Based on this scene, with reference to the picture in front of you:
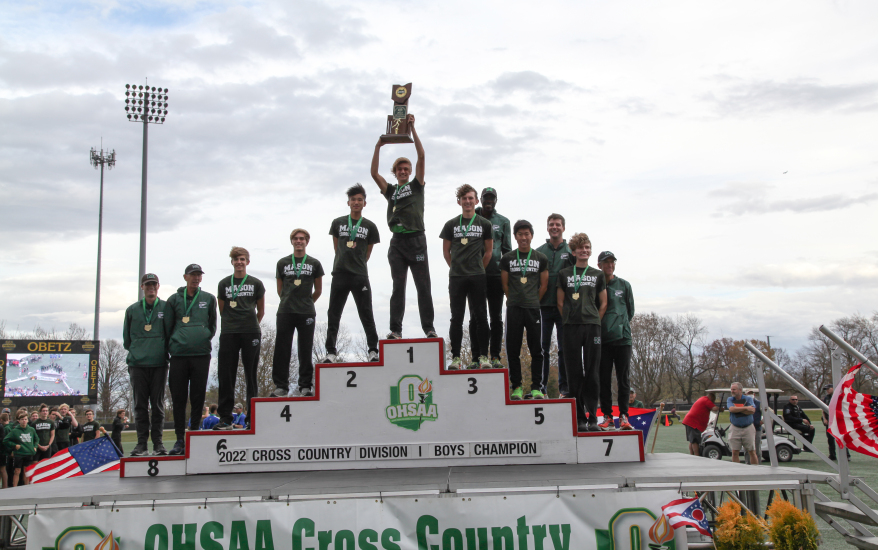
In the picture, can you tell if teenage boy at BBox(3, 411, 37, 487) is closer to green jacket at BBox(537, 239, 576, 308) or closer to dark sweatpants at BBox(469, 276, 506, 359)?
dark sweatpants at BBox(469, 276, 506, 359)

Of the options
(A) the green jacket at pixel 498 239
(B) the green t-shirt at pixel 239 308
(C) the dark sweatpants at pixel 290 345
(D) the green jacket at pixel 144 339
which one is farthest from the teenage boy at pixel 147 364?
(A) the green jacket at pixel 498 239

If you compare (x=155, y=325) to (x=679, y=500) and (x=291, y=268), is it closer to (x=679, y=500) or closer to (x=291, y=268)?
(x=291, y=268)

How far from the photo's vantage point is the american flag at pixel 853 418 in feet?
16.5

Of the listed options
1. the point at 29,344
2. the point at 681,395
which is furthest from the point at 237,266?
the point at 681,395

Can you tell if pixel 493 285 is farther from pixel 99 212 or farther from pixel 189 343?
pixel 99 212

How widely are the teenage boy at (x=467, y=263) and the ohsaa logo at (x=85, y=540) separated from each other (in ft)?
11.4

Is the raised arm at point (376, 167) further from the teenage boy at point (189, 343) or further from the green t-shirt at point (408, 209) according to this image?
the teenage boy at point (189, 343)

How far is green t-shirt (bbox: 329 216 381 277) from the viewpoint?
695cm

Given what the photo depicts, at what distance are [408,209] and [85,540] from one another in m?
4.28

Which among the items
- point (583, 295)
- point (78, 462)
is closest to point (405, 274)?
point (583, 295)

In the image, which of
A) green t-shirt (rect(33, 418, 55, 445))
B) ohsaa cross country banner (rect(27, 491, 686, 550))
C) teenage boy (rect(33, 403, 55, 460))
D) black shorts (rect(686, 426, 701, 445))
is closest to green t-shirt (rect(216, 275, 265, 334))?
ohsaa cross country banner (rect(27, 491, 686, 550))

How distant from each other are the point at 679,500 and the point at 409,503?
215 centimetres

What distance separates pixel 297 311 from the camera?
700 cm

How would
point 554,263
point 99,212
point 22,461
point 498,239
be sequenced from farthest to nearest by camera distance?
point 99,212 → point 22,461 → point 498,239 → point 554,263
